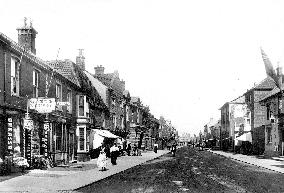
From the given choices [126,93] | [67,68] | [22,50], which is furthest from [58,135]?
[126,93]

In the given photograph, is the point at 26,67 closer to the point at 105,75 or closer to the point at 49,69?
the point at 49,69

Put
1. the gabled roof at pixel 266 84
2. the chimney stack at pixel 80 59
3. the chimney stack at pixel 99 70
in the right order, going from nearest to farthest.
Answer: the chimney stack at pixel 80 59 < the gabled roof at pixel 266 84 < the chimney stack at pixel 99 70

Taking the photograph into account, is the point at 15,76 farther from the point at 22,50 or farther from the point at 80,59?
the point at 80,59

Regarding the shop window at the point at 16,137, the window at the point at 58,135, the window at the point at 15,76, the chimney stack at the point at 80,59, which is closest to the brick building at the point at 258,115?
the chimney stack at the point at 80,59

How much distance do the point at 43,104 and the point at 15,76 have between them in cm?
192

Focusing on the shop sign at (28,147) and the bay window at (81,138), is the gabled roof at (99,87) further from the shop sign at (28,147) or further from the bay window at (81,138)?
the shop sign at (28,147)

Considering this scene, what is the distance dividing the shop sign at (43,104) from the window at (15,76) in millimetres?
951

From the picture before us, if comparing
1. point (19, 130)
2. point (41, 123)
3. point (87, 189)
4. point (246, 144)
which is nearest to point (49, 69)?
point (41, 123)

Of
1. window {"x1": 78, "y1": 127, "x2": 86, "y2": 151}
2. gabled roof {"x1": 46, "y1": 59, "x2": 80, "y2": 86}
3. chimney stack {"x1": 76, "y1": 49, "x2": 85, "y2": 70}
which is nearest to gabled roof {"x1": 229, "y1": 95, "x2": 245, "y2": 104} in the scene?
chimney stack {"x1": 76, "y1": 49, "x2": 85, "y2": 70}

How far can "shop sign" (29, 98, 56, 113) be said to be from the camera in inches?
863

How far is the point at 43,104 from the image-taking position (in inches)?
874

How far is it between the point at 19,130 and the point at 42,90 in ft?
15.8

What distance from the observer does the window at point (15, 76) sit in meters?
21.4

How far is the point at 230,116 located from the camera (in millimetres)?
84312
